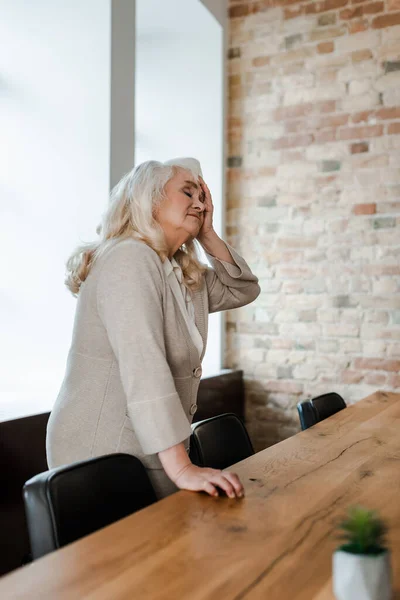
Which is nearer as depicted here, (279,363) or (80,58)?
(80,58)

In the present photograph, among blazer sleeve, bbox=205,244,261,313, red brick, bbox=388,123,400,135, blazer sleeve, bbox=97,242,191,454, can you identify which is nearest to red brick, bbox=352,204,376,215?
red brick, bbox=388,123,400,135

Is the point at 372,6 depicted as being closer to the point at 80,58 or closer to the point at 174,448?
the point at 80,58

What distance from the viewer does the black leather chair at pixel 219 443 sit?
6.77 ft

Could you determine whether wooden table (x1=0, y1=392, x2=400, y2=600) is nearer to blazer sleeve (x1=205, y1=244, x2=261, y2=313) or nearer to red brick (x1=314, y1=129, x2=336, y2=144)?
blazer sleeve (x1=205, y1=244, x2=261, y2=313)

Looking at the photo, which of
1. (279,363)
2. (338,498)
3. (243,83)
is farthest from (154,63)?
(338,498)

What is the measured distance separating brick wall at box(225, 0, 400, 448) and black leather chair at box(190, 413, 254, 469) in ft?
6.72

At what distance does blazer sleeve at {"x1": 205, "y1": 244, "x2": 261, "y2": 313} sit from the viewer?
2475 millimetres

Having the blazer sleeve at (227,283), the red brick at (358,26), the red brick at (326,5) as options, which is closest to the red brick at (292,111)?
the red brick at (358,26)

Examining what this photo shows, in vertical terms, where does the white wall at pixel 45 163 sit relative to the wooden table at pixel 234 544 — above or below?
above

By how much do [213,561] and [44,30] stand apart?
2.80m

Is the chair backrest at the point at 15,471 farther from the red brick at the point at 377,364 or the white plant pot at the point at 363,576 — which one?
the red brick at the point at 377,364

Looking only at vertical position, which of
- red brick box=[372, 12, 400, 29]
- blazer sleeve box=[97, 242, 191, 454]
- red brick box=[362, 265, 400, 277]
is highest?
red brick box=[372, 12, 400, 29]

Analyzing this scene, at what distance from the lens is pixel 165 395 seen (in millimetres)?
1638

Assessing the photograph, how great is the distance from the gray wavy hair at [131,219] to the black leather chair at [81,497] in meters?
0.60
